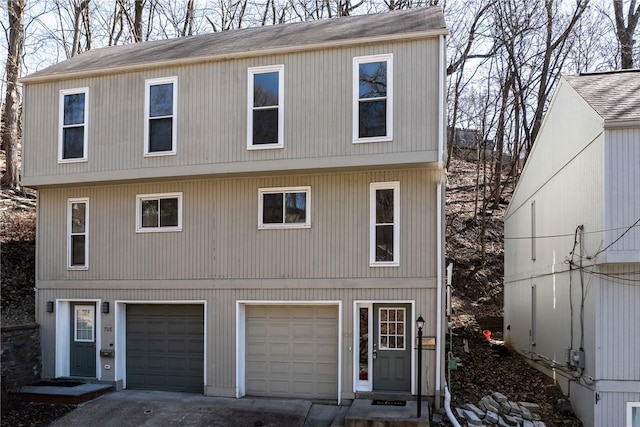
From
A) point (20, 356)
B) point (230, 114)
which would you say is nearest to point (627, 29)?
point (230, 114)

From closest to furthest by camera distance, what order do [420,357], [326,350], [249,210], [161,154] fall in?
[420,357] → [326,350] → [249,210] → [161,154]

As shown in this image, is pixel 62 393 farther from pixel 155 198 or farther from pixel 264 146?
pixel 264 146

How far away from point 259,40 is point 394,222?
504 centimetres

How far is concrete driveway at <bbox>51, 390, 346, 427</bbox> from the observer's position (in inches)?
393

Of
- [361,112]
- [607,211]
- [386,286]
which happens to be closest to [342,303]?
[386,286]

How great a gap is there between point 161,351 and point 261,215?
12.0ft

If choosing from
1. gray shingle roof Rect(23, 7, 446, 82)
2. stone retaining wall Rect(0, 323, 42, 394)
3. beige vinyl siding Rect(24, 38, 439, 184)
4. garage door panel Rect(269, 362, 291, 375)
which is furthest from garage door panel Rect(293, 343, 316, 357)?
gray shingle roof Rect(23, 7, 446, 82)

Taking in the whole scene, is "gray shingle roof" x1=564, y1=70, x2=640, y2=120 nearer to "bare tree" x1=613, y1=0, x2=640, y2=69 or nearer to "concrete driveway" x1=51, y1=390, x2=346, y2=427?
"concrete driveway" x1=51, y1=390, x2=346, y2=427

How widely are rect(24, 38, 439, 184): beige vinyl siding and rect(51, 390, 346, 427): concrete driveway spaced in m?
4.42

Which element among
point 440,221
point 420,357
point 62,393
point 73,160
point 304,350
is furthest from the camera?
point 73,160

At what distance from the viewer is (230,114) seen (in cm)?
1143

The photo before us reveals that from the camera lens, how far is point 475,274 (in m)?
21.6

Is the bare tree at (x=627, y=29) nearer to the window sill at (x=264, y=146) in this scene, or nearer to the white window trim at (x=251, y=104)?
the white window trim at (x=251, y=104)

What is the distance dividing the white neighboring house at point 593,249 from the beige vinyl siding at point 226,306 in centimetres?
257
